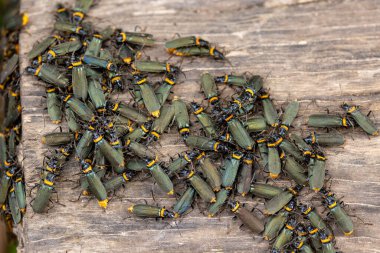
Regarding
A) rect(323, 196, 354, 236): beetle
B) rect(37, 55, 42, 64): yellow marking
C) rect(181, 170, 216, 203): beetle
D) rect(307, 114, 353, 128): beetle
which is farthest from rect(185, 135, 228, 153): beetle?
rect(37, 55, 42, 64): yellow marking

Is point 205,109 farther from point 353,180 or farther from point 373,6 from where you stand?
point 373,6

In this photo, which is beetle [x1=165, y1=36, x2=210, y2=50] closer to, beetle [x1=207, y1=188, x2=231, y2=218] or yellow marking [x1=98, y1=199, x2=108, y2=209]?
beetle [x1=207, y1=188, x2=231, y2=218]

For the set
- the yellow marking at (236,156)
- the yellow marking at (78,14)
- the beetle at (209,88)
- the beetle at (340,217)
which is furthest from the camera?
the yellow marking at (78,14)

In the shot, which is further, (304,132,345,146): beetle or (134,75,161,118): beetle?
(134,75,161,118): beetle

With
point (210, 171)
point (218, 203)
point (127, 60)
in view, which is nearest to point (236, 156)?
point (210, 171)

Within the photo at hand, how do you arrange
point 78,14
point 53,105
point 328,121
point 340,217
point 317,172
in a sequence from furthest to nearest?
point 78,14 < point 53,105 < point 328,121 < point 317,172 < point 340,217

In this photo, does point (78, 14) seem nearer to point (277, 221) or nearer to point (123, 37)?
point (123, 37)

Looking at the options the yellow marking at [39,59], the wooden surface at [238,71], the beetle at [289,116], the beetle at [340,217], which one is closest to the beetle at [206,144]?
the wooden surface at [238,71]

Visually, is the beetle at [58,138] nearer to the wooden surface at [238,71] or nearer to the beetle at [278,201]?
the wooden surface at [238,71]
